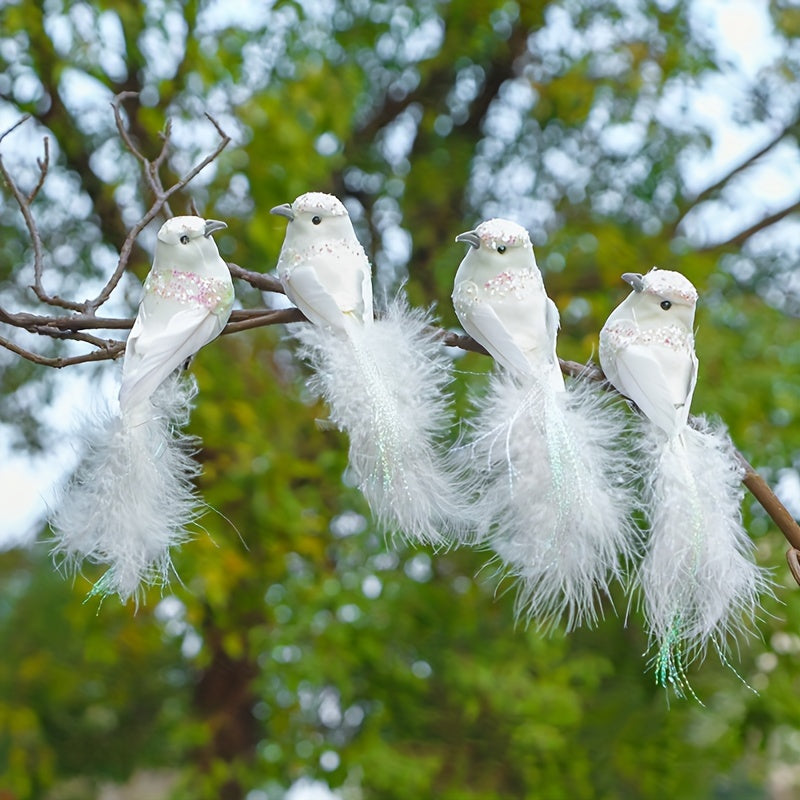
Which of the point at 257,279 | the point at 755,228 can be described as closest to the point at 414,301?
the point at 755,228

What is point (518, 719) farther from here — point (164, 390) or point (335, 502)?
point (164, 390)

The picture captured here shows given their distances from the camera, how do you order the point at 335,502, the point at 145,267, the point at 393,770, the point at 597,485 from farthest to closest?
the point at 335,502
the point at 393,770
the point at 145,267
the point at 597,485

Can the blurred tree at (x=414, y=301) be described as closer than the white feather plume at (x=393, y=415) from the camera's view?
No

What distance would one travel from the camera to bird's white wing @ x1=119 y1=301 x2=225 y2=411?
0.92 metres

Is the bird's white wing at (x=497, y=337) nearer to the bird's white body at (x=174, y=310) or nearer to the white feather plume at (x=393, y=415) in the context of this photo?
the white feather plume at (x=393, y=415)

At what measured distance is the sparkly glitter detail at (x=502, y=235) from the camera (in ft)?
3.17

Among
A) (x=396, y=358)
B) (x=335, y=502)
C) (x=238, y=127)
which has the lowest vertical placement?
(x=335, y=502)

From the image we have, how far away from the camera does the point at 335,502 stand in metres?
2.66

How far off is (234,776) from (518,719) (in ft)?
2.18

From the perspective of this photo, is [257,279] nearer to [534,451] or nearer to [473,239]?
[473,239]

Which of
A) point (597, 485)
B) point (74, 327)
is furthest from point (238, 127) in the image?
point (597, 485)

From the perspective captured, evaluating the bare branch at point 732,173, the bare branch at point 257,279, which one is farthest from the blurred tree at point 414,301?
the bare branch at point 257,279

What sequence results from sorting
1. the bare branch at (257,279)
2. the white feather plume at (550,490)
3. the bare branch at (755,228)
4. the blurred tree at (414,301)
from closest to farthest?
1. the white feather plume at (550,490)
2. the bare branch at (257,279)
3. the blurred tree at (414,301)
4. the bare branch at (755,228)

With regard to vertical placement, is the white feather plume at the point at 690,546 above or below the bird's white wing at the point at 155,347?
below
